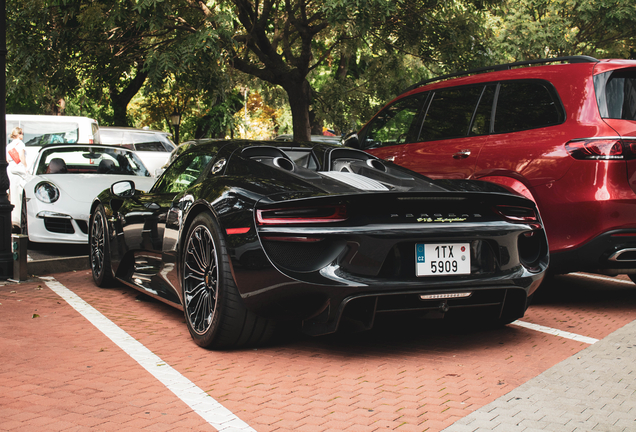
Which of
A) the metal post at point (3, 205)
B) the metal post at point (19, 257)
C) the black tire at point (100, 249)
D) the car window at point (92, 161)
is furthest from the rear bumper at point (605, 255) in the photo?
the car window at point (92, 161)

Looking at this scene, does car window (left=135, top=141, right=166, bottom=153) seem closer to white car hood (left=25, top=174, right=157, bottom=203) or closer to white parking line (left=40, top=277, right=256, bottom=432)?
white car hood (left=25, top=174, right=157, bottom=203)

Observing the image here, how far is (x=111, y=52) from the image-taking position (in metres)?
13.8

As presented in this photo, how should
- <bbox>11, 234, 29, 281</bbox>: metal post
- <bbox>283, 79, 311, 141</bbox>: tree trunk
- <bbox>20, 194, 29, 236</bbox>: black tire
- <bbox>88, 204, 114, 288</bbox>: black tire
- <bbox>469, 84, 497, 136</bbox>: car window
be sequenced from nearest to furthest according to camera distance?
1. <bbox>469, 84, 497, 136</bbox>: car window
2. <bbox>88, 204, 114, 288</bbox>: black tire
3. <bbox>11, 234, 29, 281</bbox>: metal post
4. <bbox>20, 194, 29, 236</bbox>: black tire
5. <bbox>283, 79, 311, 141</bbox>: tree trunk

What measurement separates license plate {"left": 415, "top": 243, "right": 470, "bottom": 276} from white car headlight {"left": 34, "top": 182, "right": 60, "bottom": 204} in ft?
18.5

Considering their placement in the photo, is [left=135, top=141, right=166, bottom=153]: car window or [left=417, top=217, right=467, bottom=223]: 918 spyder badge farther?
[left=135, top=141, right=166, bottom=153]: car window

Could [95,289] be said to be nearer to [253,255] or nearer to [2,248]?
[2,248]

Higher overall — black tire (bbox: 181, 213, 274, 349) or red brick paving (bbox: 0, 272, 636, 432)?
black tire (bbox: 181, 213, 274, 349)

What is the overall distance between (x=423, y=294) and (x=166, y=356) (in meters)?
1.56

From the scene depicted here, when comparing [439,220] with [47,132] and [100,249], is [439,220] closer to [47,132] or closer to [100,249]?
[100,249]

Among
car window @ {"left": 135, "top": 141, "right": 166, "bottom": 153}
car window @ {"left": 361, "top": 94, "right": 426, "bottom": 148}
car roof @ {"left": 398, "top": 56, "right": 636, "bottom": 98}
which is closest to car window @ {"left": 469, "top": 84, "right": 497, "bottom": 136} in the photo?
car roof @ {"left": 398, "top": 56, "right": 636, "bottom": 98}

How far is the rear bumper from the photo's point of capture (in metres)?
4.92

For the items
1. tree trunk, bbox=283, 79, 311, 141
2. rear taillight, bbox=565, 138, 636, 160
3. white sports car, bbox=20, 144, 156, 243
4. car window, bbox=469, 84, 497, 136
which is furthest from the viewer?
tree trunk, bbox=283, 79, 311, 141

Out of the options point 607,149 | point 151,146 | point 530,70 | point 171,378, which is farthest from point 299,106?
point 171,378

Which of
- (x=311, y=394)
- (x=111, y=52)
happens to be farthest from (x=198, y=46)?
(x=311, y=394)
